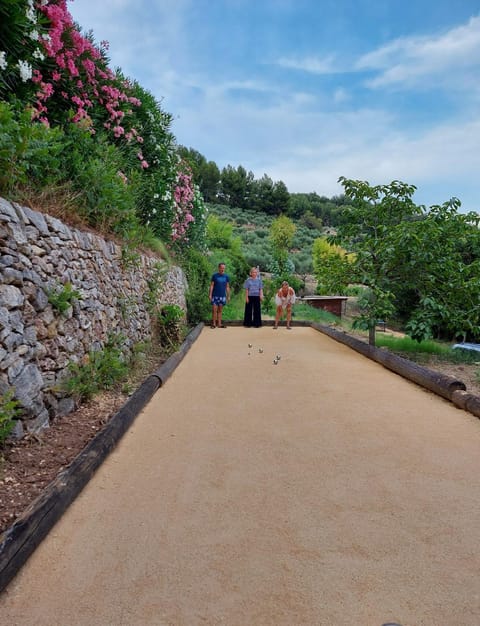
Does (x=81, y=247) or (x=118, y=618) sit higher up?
(x=81, y=247)

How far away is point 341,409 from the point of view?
13.6 feet

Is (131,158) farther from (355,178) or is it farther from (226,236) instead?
(226,236)

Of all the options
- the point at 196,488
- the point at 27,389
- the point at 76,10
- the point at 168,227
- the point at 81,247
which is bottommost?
the point at 196,488

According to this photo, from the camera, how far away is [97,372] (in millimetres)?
4188

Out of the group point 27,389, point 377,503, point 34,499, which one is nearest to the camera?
point 34,499

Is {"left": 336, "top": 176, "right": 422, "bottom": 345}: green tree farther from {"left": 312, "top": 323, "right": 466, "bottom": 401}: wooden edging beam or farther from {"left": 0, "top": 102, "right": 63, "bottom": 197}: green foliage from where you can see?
{"left": 0, "top": 102, "right": 63, "bottom": 197}: green foliage

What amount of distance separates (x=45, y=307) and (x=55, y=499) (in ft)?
5.45

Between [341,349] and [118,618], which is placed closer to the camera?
[118,618]

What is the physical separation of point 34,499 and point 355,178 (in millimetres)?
7365

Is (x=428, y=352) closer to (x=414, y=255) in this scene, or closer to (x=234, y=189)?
(x=414, y=255)

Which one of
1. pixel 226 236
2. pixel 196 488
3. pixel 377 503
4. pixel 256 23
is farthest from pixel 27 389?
pixel 226 236

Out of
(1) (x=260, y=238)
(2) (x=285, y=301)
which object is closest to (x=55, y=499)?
(2) (x=285, y=301)

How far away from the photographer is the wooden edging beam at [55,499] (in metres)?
1.76

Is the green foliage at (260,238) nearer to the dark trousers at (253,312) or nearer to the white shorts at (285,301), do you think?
Result: the dark trousers at (253,312)
